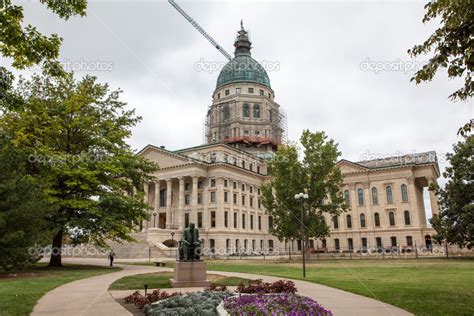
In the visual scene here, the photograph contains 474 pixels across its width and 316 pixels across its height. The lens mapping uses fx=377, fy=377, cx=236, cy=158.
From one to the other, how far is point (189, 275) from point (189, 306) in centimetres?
680

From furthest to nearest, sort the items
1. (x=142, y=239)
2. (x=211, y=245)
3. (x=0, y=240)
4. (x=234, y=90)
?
1. (x=234, y=90)
2. (x=211, y=245)
3. (x=142, y=239)
4. (x=0, y=240)

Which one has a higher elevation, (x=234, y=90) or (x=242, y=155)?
(x=234, y=90)

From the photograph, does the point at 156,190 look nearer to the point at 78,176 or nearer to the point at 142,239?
the point at 142,239

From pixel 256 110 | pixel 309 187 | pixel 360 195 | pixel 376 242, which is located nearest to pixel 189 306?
pixel 309 187

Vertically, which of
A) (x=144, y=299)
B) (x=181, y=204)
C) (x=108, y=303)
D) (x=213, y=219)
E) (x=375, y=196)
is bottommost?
(x=108, y=303)

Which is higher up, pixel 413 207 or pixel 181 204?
pixel 181 204

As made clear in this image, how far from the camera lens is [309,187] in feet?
138

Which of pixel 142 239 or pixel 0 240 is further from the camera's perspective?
pixel 142 239

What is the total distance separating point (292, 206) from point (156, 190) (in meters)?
36.8

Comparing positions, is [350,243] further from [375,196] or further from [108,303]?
[108,303]

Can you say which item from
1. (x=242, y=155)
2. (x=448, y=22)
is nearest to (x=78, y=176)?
(x=448, y=22)

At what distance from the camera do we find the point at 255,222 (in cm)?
7644

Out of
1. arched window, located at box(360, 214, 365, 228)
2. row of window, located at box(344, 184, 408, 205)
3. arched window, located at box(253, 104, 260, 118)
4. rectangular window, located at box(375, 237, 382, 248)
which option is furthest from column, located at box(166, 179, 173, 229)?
rectangular window, located at box(375, 237, 382, 248)

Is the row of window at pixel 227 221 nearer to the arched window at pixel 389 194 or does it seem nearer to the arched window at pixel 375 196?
the arched window at pixel 375 196
